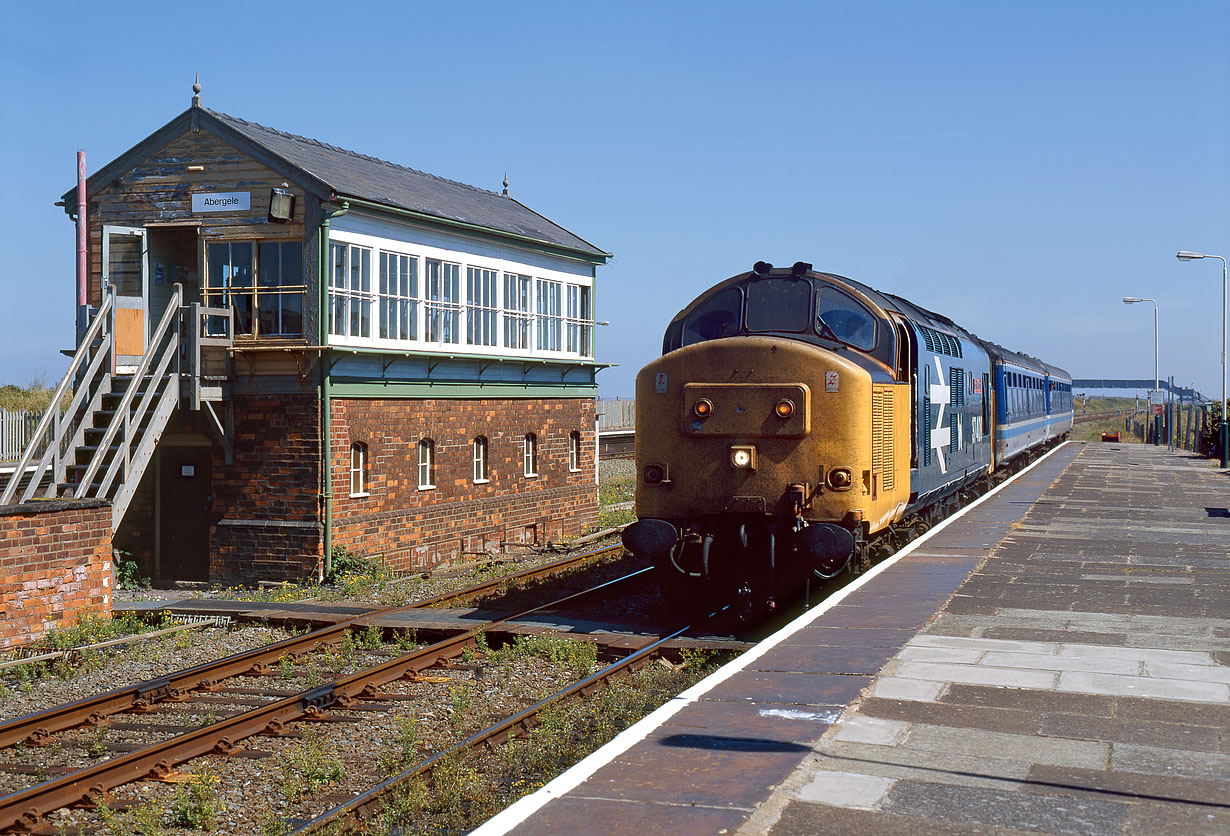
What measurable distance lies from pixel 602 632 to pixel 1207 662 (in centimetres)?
622

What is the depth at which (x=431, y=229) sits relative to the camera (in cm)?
2119

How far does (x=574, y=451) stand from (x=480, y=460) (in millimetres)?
4188

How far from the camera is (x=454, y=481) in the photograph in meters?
21.6

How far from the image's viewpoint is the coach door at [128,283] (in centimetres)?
1830

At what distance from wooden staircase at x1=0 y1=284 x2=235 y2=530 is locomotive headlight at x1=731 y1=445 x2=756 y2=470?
881cm

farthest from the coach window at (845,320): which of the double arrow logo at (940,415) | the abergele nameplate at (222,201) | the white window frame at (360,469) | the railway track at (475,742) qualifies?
the abergele nameplate at (222,201)

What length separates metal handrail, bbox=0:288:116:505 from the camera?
15273mm

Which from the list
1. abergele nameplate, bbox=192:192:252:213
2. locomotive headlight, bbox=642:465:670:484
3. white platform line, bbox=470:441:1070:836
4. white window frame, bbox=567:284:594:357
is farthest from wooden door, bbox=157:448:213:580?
white platform line, bbox=470:441:1070:836

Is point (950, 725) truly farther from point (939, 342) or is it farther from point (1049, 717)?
point (939, 342)

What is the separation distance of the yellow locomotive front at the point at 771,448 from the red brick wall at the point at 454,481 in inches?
315

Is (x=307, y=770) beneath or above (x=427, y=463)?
beneath

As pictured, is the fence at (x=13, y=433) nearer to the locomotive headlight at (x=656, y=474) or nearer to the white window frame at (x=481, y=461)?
the white window frame at (x=481, y=461)

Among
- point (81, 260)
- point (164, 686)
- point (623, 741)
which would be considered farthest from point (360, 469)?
A: point (623, 741)

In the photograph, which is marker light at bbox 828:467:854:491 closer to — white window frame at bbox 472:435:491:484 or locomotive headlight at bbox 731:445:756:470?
locomotive headlight at bbox 731:445:756:470
